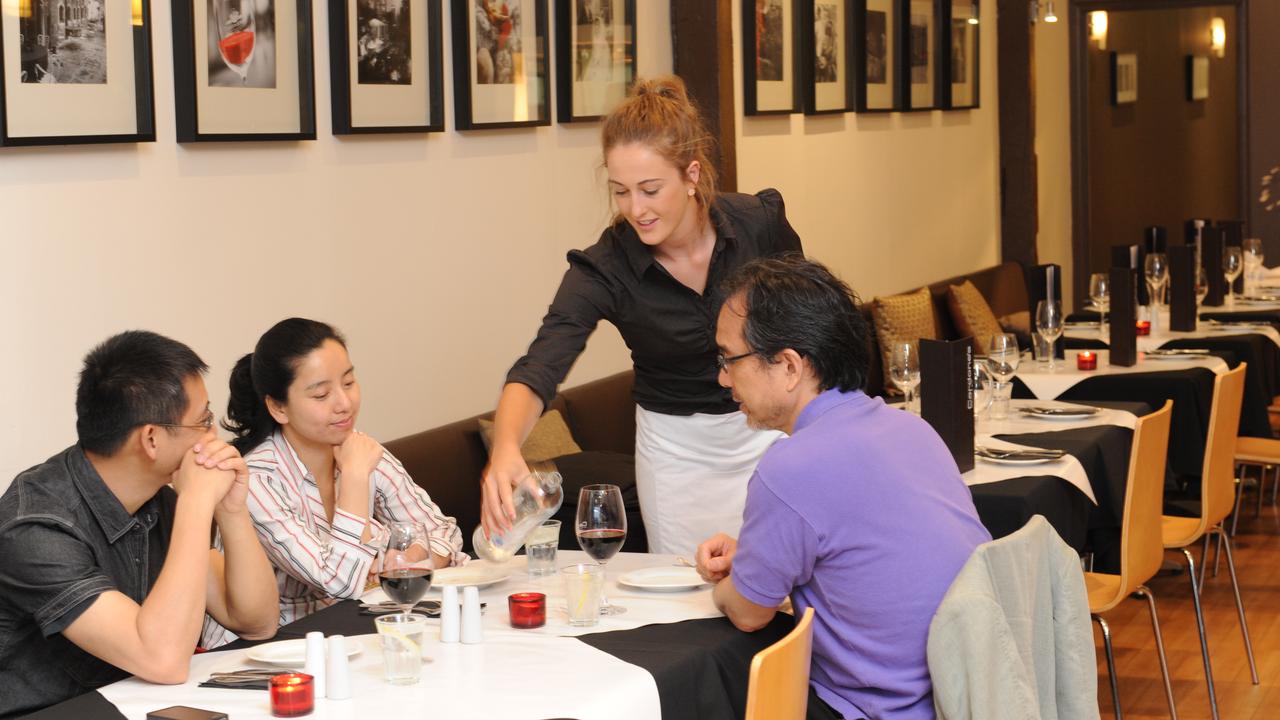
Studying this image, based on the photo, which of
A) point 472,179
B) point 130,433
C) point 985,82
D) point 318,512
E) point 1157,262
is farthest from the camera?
point 985,82

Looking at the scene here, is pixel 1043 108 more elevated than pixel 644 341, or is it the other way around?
pixel 1043 108

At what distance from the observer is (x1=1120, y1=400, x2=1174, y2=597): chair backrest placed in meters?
3.89

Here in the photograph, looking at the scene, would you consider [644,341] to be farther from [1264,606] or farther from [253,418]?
[1264,606]

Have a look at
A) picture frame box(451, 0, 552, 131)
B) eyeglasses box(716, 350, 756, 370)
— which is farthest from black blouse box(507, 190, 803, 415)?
picture frame box(451, 0, 552, 131)

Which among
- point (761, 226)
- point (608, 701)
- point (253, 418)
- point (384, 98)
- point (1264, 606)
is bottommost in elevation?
point (1264, 606)

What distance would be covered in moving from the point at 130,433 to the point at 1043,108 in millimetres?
9130

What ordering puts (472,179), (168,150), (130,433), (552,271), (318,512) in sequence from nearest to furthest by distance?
(130,433), (318,512), (168,150), (472,179), (552,271)

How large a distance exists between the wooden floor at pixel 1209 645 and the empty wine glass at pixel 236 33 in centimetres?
298

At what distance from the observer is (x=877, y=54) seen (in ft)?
27.1

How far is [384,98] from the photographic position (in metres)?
4.55

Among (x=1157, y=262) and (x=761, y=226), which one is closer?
(x=761, y=226)

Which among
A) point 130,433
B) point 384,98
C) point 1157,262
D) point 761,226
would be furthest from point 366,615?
point 1157,262

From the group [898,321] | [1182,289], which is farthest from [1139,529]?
[898,321]

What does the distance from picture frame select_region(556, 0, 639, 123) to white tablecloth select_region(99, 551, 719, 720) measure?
10.5ft
